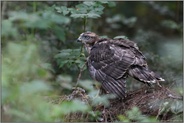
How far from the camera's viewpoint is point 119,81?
7.61 meters

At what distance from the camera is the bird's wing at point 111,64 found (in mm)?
7605

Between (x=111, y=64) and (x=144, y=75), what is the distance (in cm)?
61

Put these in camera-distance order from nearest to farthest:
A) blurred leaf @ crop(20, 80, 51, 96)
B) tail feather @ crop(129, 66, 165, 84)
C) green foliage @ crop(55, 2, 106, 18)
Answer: blurred leaf @ crop(20, 80, 51, 96), tail feather @ crop(129, 66, 165, 84), green foliage @ crop(55, 2, 106, 18)

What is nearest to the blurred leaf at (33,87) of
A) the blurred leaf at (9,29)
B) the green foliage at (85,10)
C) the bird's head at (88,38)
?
the blurred leaf at (9,29)

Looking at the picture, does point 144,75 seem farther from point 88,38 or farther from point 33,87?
point 33,87

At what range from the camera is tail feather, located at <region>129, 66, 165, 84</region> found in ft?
24.6

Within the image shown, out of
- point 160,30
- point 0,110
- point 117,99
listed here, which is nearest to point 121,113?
point 117,99

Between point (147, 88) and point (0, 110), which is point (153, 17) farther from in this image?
→ point (0, 110)

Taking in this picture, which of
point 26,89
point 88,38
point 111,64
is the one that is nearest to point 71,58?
point 88,38

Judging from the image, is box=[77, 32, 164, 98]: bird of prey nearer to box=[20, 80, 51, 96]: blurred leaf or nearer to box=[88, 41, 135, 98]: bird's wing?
box=[88, 41, 135, 98]: bird's wing

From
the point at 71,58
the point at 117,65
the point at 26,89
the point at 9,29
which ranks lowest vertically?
the point at 71,58

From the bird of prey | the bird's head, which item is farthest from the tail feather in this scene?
the bird's head

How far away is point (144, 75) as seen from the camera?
7543 mm

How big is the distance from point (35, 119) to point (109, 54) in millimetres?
3013
